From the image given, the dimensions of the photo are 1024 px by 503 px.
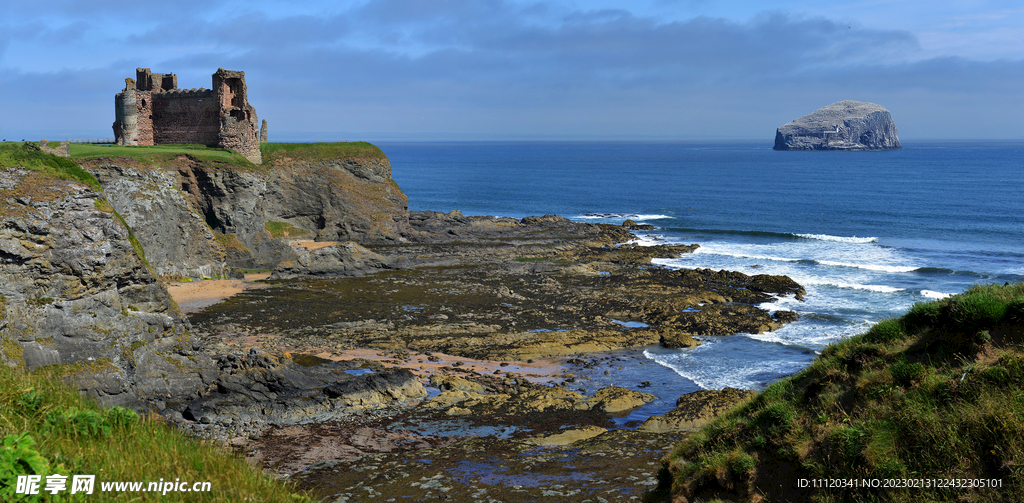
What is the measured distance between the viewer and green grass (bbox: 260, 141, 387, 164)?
193 ft

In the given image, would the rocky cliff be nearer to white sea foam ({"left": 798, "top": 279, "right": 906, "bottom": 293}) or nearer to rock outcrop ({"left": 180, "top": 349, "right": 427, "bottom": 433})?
rock outcrop ({"left": 180, "top": 349, "right": 427, "bottom": 433})

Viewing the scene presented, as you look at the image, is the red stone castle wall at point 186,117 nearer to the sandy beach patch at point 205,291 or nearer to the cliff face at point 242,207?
the cliff face at point 242,207

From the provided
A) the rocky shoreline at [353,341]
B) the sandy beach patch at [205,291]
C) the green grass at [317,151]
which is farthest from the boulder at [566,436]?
the green grass at [317,151]

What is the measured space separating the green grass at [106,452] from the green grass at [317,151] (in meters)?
52.1

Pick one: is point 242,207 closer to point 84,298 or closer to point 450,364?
point 450,364

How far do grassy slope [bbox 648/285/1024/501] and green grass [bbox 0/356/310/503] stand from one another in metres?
7.16

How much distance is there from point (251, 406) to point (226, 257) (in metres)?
27.7

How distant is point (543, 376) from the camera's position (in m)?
26.2

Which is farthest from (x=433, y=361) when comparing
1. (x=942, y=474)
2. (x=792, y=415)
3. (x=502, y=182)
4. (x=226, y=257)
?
(x=502, y=182)

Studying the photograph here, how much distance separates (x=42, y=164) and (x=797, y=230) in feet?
217

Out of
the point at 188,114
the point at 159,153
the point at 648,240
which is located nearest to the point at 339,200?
the point at 188,114

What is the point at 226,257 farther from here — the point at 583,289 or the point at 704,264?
the point at 704,264

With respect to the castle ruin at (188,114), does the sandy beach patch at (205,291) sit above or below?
below

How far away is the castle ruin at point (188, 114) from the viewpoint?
172 feet
